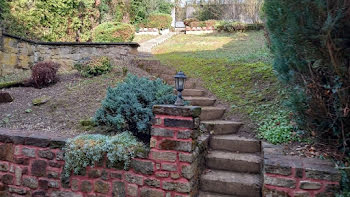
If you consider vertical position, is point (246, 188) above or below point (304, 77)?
below

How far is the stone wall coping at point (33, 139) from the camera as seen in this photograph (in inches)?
132

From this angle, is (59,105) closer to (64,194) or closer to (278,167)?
(64,194)

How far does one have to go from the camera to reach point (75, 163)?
321 centimetres

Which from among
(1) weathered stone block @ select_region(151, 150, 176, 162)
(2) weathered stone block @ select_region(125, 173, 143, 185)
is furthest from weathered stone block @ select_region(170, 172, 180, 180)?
(2) weathered stone block @ select_region(125, 173, 143, 185)

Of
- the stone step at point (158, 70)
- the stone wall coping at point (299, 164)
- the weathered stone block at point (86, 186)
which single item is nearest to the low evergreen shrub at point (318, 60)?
the stone wall coping at point (299, 164)

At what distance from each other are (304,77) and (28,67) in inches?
312

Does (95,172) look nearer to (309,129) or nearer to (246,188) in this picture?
(246,188)

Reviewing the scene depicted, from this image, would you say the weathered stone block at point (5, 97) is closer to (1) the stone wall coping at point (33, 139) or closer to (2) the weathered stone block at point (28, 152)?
(1) the stone wall coping at point (33, 139)

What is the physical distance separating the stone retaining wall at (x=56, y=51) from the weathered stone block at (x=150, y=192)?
17.1ft

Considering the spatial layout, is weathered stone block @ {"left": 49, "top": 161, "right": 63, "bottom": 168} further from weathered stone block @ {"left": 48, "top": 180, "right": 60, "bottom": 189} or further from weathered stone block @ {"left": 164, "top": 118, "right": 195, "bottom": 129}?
weathered stone block @ {"left": 164, "top": 118, "right": 195, "bottom": 129}

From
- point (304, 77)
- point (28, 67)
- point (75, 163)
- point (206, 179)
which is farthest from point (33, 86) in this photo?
point (304, 77)

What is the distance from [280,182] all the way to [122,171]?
175 centimetres

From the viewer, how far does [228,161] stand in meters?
3.57

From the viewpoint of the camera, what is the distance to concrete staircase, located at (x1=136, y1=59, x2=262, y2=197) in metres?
3.26
